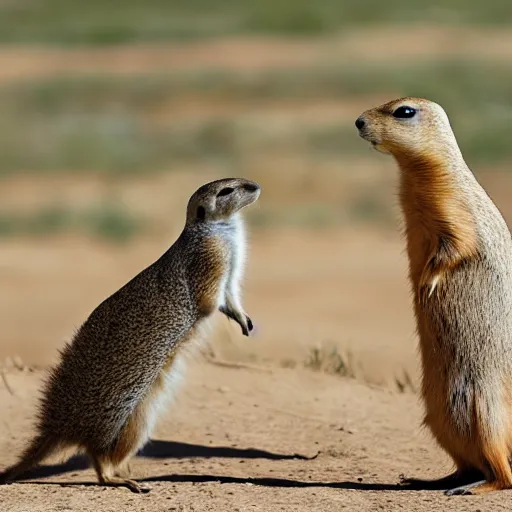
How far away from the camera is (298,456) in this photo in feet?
27.0

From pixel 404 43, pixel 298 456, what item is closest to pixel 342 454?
pixel 298 456

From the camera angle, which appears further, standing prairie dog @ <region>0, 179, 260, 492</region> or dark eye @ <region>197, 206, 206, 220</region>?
dark eye @ <region>197, 206, 206, 220</region>

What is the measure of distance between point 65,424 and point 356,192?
1830 cm

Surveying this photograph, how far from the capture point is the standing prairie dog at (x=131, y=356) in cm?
707

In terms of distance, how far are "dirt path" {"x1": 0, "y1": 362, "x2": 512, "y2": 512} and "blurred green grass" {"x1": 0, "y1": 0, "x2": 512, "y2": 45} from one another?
128ft

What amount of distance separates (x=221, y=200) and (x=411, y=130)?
1319 millimetres

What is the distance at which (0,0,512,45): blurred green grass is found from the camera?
1935 inches

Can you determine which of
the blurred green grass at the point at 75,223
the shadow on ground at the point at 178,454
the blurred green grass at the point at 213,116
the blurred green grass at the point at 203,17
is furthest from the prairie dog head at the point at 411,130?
the blurred green grass at the point at 203,17

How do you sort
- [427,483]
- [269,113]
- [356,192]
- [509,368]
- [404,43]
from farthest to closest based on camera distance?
1. [404,43]
2. [269,113]
3. [356,192]
4. [427,483]
5. [509,368]

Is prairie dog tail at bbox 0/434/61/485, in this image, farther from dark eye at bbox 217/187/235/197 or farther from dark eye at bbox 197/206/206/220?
dark eye at bbox 217/187/235/197

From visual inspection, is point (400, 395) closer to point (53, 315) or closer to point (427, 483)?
point (427, 483)

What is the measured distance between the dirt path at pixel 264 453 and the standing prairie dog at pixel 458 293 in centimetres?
32

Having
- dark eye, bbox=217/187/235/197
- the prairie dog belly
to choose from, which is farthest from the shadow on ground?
dark eye, bbox=217/187/235/197

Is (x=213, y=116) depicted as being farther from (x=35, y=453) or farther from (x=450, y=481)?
(x=450, y=481)
